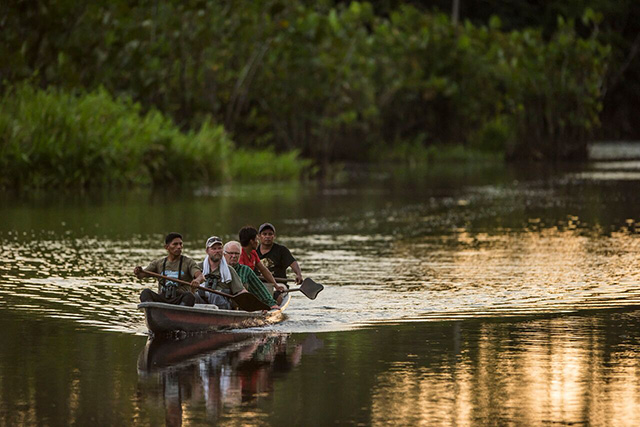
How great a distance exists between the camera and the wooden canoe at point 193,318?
Answer: 11273mm

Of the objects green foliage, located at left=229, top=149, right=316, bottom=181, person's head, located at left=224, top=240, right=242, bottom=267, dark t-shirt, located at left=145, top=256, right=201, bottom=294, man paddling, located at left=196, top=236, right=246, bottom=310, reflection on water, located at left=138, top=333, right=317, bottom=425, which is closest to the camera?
reflection on water, located at left=138, top=333, right=317, bottom=425

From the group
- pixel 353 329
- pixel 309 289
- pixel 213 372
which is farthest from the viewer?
pixel 309 289

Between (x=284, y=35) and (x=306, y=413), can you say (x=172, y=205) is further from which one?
(x=306, y=413)

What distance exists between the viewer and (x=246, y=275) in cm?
1252

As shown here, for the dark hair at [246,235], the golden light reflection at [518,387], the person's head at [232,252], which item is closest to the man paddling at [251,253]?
the dark hair at [246,235]

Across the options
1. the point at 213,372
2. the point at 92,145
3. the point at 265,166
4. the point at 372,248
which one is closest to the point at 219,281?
the point at 213,372

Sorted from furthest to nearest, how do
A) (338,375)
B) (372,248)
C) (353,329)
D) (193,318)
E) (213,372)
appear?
(372,248), (353,329), (193,318), (213,372), (338,375)

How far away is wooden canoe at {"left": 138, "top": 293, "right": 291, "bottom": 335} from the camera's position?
11.3 meters

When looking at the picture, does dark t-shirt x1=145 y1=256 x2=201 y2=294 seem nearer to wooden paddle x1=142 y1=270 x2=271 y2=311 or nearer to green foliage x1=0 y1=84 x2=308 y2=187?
wooden paddle x1=142 y1=270 x2=271 y2=311

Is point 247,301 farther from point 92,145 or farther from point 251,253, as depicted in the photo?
point 92,145

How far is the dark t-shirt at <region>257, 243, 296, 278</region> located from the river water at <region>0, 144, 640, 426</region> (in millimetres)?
434

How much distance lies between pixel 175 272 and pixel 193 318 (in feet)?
2.15

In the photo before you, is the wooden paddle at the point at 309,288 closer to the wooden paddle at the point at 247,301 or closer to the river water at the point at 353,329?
the river water at the point at 353,329

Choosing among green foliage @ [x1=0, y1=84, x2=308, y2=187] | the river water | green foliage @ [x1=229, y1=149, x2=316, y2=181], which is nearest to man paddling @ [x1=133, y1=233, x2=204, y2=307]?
the river water
